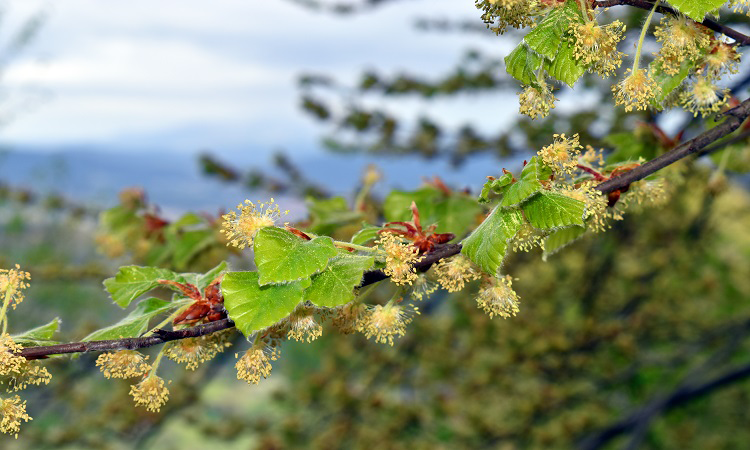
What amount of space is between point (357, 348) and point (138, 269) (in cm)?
447

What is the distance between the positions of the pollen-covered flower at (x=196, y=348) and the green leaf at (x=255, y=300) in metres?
0.19

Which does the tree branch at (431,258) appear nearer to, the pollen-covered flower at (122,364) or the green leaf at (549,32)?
the pollen-covered flower at (122,364)

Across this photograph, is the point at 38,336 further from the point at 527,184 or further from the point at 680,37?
the point at 680,37

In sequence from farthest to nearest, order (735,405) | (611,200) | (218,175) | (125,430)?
(735,405)
(218,175)
(125,430)
(611,200)

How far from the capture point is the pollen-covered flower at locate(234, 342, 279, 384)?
4.17 ft

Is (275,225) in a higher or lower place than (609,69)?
lower

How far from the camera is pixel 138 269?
1527 millimetres

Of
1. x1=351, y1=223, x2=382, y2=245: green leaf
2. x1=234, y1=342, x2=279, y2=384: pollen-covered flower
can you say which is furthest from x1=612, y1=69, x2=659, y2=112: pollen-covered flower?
x1=234, y1=342, x2=279, y2=384: pollen-covered flower

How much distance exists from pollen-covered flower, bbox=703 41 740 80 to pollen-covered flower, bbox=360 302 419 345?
810 mm

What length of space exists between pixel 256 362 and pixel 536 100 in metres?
0.75

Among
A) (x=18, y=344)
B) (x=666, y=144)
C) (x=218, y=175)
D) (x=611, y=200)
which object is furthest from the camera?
(x=218, y=175)

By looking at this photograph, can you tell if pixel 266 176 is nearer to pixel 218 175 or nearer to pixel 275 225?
pixel 218 175

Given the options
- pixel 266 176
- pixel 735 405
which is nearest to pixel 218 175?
pixel 266 176

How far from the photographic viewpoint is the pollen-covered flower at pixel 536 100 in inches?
48.7
